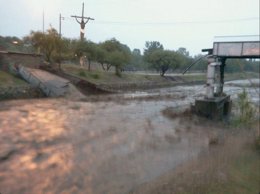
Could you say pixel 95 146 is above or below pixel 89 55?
below

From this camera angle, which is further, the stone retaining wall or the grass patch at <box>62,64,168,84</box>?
the grass patch at <box>62,64,168,84</box>

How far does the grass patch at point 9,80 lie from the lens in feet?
118

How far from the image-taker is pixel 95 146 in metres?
18.0

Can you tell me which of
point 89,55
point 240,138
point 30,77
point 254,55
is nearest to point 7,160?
point 240,138

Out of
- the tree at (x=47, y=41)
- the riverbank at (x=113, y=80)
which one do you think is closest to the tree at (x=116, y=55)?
the riverbank at (x=113, y=80)

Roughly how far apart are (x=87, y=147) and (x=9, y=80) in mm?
22838

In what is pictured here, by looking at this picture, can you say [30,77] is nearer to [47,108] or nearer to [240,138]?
[47,108]

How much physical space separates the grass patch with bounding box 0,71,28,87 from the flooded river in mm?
4990

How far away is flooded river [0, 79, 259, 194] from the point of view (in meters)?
12.6

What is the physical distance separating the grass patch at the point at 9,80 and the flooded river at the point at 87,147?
4.99 m

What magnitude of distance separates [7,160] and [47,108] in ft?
52.3

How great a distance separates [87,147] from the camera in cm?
1767

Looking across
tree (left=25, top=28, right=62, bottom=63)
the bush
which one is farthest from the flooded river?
the bush

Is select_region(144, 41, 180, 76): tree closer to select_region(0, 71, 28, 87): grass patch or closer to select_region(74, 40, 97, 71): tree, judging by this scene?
select_region(74, 40, 97, 71): tree
